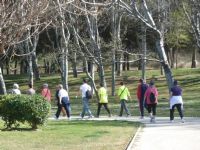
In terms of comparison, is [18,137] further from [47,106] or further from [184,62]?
[184,62]

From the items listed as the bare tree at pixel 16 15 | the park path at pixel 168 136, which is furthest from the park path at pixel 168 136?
the bare tree at pixel 16 15

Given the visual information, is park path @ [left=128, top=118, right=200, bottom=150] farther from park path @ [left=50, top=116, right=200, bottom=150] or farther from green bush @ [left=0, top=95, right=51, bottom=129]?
green bush @ [left=0, top=95, right=51, bottom=129]

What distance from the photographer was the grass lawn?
15352 mm

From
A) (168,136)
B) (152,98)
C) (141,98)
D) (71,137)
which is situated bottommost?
(168,136)

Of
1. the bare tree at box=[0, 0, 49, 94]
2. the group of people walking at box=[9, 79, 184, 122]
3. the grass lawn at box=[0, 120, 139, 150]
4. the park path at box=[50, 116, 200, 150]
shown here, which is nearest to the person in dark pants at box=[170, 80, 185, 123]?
the group of people walking at box=[9, 79, 184, 122]

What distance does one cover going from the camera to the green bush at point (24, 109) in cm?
1928

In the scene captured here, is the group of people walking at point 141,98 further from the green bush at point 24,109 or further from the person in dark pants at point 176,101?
the green bush at point 24,109

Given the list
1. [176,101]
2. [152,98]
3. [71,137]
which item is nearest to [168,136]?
[71,137]

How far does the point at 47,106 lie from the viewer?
19.6m

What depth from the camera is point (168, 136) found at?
18.1 meters

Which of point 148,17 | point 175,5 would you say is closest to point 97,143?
point 148,17

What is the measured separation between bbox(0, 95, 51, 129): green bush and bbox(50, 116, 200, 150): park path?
3286 mm

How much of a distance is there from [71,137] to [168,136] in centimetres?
307

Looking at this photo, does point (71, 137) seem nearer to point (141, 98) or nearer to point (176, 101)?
point (176, 101)
